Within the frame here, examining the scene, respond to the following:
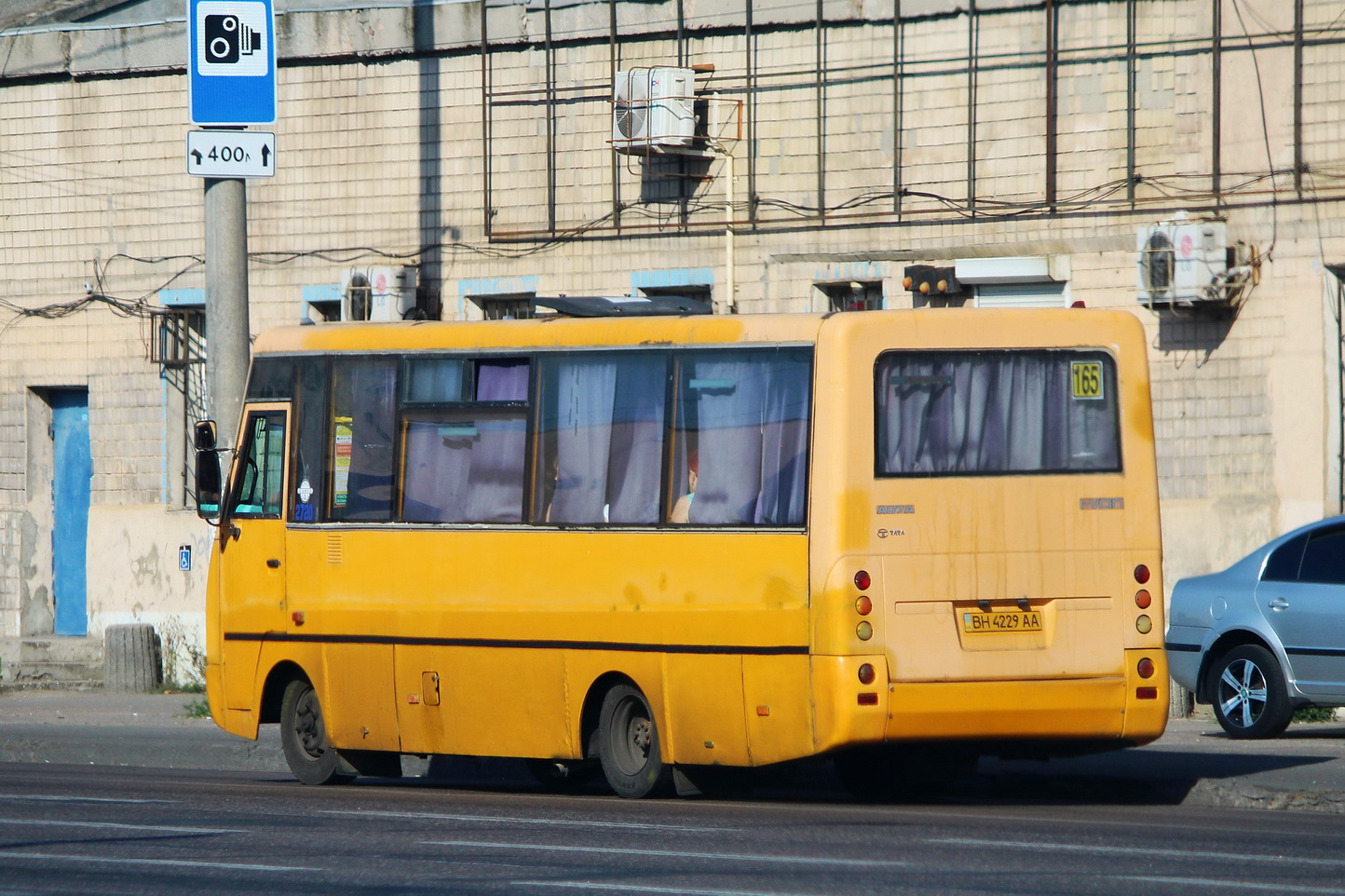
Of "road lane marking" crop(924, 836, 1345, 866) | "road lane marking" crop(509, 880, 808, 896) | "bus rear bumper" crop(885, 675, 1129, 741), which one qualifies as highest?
"bus rear bumper" crop(885, 675, 1129, 741)

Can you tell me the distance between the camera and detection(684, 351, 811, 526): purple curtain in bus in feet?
35.9

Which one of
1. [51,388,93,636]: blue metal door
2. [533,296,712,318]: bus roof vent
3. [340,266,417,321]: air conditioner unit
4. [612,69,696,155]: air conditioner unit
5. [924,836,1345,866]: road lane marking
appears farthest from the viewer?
[51,388,93,636]: blue metal door

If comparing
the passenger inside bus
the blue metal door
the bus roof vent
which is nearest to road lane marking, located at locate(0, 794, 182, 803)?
the passenger inside bus

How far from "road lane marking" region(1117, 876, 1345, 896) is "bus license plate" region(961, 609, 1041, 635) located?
108 inches

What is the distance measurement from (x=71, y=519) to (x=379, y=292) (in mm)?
5392

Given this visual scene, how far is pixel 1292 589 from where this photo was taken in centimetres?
1461

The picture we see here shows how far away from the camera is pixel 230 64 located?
52.9 feet

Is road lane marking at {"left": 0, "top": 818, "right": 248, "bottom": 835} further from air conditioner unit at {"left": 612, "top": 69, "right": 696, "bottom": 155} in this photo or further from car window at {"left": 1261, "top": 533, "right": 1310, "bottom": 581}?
air conditioner unit at {"left": 612, "top": 69, "right": 696, "bottom": 155}

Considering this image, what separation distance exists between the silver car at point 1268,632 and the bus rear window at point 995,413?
163 inches

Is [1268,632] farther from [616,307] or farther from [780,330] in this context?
[616,307]

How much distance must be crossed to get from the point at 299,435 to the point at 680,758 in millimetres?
3661

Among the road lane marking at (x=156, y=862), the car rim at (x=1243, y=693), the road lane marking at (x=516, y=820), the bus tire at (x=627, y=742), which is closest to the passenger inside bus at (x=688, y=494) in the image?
the bus tire at (x=627, y=742)

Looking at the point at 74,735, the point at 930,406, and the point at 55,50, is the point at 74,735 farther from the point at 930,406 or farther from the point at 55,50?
the point at 55,50

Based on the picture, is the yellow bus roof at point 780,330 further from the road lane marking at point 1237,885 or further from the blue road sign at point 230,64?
the blue road sign at point 230,64
